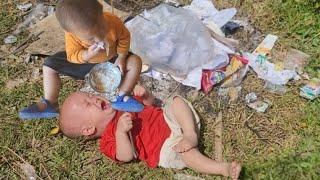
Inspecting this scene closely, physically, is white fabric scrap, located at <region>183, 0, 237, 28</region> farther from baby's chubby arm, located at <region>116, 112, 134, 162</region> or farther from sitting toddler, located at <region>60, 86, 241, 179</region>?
baby's chubby arm, located at <region>116, 112, 134, 162</region>

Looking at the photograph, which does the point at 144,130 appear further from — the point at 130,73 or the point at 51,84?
the point at 51,84

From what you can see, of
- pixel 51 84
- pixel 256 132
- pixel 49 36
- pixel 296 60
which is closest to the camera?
pixel 256 132

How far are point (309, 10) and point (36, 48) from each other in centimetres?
192

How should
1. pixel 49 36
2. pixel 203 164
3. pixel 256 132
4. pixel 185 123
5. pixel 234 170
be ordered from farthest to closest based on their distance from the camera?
pixel 49 36 → pixel 256 132 → pixel 185 123 → pixel 203 164 → pixel 234 170

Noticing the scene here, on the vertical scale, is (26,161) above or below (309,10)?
below

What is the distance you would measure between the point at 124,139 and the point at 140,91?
1.42ft

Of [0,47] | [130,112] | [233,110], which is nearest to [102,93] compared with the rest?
[130,112]

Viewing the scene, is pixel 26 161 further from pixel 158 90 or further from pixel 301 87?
pixel 301 87

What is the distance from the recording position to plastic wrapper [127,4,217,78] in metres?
3.78

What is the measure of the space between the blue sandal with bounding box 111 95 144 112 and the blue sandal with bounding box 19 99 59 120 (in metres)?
0.46

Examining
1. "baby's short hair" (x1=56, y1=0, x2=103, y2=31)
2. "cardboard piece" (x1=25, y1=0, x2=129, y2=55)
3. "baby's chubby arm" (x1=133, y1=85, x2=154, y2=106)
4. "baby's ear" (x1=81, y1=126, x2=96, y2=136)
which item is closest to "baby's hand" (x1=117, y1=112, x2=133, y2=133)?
"baby's ear" (x1=81, y1=126, x2=96, y2=136)

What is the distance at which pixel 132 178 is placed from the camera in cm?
323

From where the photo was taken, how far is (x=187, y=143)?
315cm

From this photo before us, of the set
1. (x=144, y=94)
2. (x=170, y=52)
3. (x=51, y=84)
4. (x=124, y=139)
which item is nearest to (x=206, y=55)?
(x=170, y=52)
